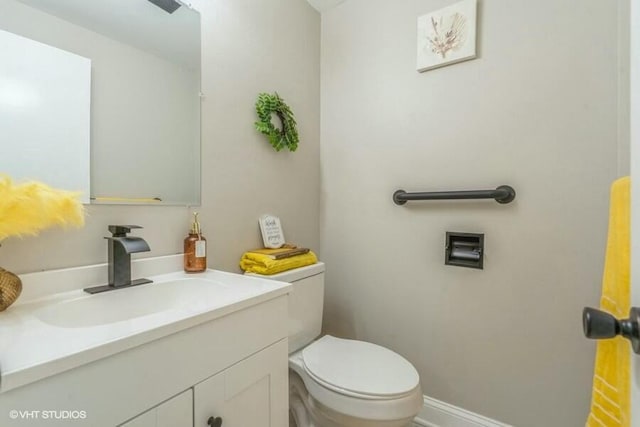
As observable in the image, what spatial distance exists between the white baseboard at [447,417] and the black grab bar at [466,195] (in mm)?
943

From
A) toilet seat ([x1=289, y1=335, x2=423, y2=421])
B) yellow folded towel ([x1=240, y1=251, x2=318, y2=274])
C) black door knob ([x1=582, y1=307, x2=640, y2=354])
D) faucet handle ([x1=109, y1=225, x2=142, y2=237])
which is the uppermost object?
faucet handle ([x1=109, y1=225, x2=142, y2=237])

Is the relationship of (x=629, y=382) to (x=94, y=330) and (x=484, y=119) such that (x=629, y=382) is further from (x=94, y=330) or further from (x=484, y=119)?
(x=484, y=119)

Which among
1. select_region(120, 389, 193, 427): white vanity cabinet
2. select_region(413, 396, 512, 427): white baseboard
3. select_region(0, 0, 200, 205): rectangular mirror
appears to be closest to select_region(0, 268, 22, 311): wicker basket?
select_region(0, 0, 200, 205): rectangular mirror

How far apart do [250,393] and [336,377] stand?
379 mm

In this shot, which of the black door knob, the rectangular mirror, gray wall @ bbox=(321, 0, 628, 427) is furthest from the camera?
gray wall @ bbox=(321, 0, 628, 427)

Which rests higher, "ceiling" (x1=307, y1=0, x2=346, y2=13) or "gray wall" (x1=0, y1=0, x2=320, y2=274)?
"ceiling" (x1=307, y1=0, x2=346, y2=13)

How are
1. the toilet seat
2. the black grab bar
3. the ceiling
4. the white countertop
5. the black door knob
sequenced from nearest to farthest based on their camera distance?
the black door knob, the white countertop, the toilet seat, the black grab bar, the ceiling

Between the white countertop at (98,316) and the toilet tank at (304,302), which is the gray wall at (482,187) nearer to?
the toilet tank at (304,302)

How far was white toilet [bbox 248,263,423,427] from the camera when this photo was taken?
96 centimetres

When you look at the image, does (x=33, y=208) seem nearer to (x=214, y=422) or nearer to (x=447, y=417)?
(x=214, y=422)

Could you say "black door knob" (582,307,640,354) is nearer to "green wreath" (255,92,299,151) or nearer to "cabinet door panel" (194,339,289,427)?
"cabinet door panel" (194,339,289,427)

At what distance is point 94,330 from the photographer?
54 centimetres

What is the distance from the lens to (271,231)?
4.58 feet

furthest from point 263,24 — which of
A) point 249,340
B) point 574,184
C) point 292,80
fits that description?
point 574,184
